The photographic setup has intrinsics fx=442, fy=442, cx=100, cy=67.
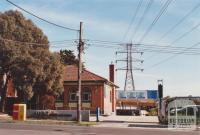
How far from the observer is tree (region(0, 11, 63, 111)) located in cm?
4756

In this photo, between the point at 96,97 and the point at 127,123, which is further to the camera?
the point at 96,97

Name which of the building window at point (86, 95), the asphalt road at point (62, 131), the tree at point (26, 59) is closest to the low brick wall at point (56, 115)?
the tree at point (26, 59)

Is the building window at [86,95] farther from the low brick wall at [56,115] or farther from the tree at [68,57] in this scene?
the tree at [68,57]

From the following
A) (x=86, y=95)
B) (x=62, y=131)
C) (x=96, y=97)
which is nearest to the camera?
(x=62, y=131)

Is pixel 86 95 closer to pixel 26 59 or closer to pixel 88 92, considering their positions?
pixel 88 92

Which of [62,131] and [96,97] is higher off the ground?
[96,97]

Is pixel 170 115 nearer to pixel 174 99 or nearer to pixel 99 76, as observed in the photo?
pixel 174 99

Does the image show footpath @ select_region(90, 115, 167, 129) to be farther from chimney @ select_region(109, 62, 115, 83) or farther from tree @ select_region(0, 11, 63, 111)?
chimney @ select_region(109, 62, 115, 83)

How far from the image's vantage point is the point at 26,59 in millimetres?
47500

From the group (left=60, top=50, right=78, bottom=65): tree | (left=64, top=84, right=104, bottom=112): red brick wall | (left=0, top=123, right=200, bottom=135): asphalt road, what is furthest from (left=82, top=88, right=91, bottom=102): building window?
(left=60, top=50, right=78, bottom=65): tree

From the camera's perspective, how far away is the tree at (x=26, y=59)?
4756 centimetres

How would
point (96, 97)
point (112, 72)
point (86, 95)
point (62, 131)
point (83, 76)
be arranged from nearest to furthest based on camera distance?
1. point (62, 131)
2. point (96, 97)
3. point (86, 95)
4. point (83, 76)
5. point (112, 72)

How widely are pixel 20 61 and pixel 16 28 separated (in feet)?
15.0

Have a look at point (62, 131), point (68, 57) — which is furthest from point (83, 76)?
point (68, 57)
